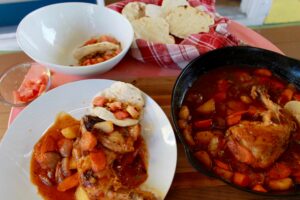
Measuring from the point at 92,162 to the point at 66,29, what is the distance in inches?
35.1

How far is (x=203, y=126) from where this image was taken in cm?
135

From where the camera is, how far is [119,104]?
137 centimetres

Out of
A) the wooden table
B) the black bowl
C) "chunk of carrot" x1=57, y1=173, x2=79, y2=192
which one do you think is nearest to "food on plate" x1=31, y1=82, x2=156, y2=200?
"chunk of carrot" x1=57, y1=173, x2=79, y2=192

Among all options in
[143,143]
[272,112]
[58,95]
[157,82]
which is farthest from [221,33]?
[58,95]

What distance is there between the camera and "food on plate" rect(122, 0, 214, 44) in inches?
69.6

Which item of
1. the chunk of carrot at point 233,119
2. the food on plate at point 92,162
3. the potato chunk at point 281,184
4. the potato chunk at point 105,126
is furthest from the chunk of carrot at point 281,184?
the potato chunk at point 105,126

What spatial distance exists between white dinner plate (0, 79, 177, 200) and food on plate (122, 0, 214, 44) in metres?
0.45

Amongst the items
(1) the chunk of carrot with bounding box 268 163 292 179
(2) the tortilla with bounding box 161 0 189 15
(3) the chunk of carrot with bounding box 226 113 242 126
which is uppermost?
(2) the tortilla with bounding box 161 0 189 15

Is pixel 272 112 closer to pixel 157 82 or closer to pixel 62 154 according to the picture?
pixel 157 82

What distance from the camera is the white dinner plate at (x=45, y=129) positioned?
1.20 metres

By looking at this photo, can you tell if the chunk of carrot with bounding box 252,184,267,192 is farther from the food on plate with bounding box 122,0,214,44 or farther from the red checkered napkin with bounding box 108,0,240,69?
the food on plate with bounding box 122,0,214,44

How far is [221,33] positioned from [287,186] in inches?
36.2

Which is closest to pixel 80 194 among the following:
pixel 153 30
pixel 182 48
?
pixel 182 48

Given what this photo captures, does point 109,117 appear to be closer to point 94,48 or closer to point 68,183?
point 68,183
